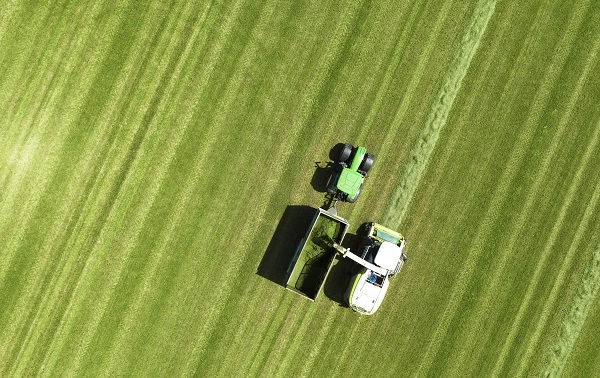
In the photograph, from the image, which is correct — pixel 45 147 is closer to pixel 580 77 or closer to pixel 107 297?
pixel 107 297

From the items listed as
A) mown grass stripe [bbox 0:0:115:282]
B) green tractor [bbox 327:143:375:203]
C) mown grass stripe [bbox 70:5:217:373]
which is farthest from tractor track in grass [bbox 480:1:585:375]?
mown grass stripe [bbox 0:0:115:282]

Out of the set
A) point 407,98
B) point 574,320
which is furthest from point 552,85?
point 574,320

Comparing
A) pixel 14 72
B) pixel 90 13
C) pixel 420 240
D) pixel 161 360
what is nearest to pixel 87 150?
pixel 14 72

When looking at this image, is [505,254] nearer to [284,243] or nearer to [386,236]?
[386,236]

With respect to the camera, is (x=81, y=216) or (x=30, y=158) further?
(x=81, y=216)

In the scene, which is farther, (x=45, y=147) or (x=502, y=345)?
(x=502, y=345)

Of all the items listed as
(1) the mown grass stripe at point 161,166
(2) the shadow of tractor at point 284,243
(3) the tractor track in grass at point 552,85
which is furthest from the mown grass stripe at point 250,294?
(3) the tractor track in grass at point 552,85
